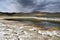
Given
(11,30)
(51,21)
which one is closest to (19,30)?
(11,30)

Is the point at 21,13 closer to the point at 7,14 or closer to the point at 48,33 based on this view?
the point at 7,14

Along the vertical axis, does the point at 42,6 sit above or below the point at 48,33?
above

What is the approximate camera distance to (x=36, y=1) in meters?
2.46

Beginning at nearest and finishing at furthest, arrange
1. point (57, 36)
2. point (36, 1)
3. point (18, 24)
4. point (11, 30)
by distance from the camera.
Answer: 1. point (57, 36)
2. point (11, 30)
3. point (18, 24)
4. point (36, 1)

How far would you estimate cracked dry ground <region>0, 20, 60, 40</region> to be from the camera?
1.62 m

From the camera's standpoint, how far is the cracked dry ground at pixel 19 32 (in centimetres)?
162

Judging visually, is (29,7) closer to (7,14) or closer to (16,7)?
(16,7)

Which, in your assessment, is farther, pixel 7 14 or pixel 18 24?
pixel 7 14

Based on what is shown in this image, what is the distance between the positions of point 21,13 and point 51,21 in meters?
0.58

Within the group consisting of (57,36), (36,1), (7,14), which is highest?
(36,1)

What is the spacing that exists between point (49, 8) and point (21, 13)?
49 centimetres

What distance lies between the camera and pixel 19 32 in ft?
5.78

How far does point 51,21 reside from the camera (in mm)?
2242

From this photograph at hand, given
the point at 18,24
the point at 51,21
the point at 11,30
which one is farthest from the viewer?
the point at 51,21
